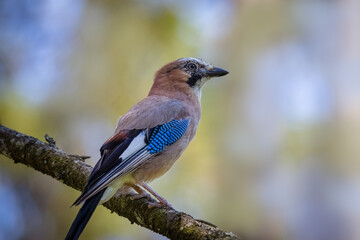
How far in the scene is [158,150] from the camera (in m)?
2.99

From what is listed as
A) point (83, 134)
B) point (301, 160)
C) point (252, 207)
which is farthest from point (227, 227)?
point (83, 134)

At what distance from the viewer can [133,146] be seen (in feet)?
9.32

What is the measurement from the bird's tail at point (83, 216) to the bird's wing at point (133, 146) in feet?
0.18

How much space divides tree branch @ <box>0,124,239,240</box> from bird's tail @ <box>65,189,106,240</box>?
0.92 feet

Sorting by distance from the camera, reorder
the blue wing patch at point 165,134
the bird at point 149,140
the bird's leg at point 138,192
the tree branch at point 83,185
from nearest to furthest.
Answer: the tree branch at point 83,185 < the bird at point 149,140 < the bird's leg at point 138,192 < the blue wing patch at point 165,134

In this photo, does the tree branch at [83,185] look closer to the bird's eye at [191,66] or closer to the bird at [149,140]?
the bird at [149,140]

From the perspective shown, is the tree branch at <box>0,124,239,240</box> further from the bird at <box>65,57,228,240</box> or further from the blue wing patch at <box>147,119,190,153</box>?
the blue wing patch at <box>147,119,190,153</box>

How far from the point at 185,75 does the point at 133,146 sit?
3.49ft

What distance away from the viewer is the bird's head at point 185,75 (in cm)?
366

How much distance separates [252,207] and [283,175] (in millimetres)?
607

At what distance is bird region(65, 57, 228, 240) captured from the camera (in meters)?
2.52

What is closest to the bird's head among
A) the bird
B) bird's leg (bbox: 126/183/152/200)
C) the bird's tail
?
the bird

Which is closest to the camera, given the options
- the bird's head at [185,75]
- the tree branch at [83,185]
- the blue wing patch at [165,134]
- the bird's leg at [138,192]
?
the tree branch at [83,185]

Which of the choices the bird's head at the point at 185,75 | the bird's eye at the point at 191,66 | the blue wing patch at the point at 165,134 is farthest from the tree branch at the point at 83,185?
the bird's eye at the point at 191,66
